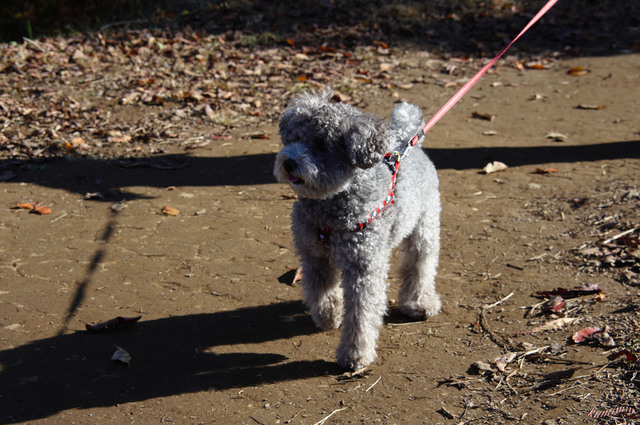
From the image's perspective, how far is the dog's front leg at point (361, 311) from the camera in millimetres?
3961

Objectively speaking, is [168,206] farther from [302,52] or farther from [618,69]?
[618,69]

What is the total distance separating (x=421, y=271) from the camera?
468 centimetres

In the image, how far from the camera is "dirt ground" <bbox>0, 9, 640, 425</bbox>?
12.1ft

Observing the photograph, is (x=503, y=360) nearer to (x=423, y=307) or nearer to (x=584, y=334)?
(x=584, y=334)

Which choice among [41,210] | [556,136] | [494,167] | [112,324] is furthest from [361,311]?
[556,136]

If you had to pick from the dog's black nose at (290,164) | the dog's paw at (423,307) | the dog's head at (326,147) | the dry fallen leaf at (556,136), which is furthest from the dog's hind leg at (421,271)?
the dry fallen leaf at (556,136)

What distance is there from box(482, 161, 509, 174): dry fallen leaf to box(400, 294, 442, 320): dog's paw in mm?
2864

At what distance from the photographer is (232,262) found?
5.36 meters

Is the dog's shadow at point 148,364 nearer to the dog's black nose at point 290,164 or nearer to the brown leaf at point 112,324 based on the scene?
the brown leaf at point 112,324

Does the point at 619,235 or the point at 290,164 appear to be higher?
the point at 290,164

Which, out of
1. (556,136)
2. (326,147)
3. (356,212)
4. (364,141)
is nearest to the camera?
(364,141)

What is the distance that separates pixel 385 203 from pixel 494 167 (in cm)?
365

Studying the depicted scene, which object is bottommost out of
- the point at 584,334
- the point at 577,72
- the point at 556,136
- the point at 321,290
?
the point at 584,334

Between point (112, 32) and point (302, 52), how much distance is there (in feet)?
11.7
